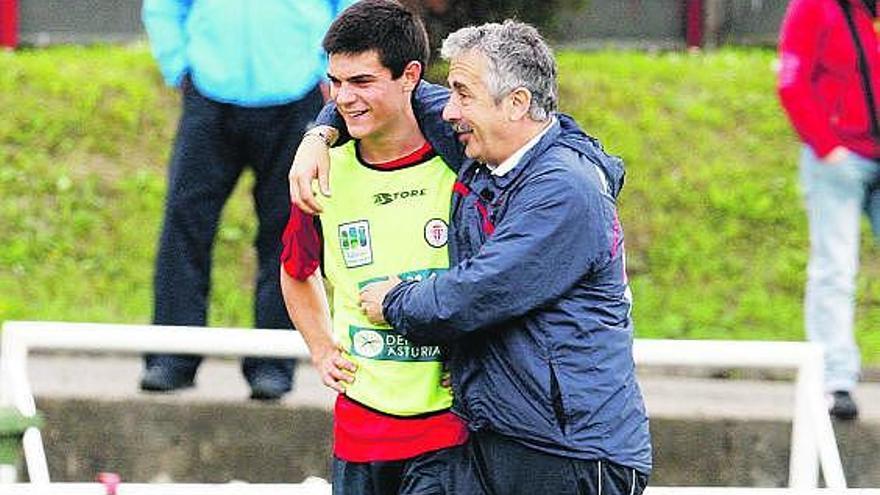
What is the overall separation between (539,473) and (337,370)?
22.4 inches

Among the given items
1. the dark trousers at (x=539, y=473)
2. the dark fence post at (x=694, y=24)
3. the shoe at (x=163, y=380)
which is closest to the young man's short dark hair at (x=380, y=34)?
the dark trousers at (x=539, y=473)

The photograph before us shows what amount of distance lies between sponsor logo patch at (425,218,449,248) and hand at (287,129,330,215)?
0.23 m

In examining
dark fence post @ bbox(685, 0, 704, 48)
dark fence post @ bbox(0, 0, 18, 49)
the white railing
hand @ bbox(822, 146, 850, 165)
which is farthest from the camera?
dark fence post @ bbox(685, 0, 704, 48)

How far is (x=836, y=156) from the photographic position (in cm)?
704

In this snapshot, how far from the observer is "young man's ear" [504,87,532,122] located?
13.5 feet

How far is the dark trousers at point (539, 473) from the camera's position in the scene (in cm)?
412

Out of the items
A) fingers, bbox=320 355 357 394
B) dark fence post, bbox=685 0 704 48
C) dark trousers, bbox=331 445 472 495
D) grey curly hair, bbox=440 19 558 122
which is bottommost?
dark fence post, bbox=685 0 704 48

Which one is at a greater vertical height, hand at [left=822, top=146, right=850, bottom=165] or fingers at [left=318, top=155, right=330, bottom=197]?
fingers at [left=318, top=155, right=330, bottom=197]

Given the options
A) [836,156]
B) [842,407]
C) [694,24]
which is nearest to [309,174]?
[836,156]

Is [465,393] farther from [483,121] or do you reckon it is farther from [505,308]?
[483,121]

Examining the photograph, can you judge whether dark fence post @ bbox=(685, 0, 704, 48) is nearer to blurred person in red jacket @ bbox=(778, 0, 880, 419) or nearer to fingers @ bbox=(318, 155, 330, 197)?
blurred person in red jacket @ bbox=(778, 0, 880, 419)

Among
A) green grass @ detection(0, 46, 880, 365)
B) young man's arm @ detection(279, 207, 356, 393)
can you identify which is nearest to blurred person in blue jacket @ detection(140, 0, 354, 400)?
green grass @ detection(0, 46, 880, 365)

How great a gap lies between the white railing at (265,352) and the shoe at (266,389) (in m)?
1.21

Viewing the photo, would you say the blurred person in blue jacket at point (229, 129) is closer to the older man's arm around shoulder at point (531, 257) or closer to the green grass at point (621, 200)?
the green grass at point (621, 200)
